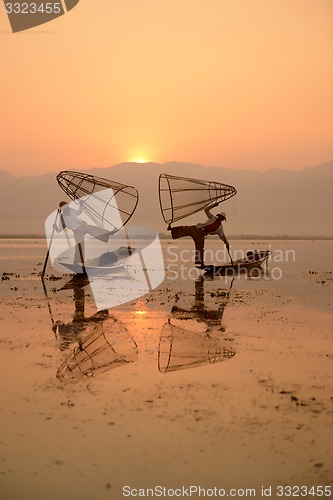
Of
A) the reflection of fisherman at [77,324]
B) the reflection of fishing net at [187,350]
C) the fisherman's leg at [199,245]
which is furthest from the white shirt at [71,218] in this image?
the reflection of fishing net at [187,350]

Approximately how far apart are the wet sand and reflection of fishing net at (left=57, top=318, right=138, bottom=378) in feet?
0.08

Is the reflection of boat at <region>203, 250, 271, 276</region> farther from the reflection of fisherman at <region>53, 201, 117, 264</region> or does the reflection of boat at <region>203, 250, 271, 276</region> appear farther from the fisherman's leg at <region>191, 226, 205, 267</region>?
the reflection of fisherman at <region>53, 201, 117, 264</region>

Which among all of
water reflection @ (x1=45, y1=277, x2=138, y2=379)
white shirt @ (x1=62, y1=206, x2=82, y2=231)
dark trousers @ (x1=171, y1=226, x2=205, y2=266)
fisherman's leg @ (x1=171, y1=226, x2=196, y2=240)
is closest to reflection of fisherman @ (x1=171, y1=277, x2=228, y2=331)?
water reflection @ (x1=45, y1=277, x2=138, y2=379)

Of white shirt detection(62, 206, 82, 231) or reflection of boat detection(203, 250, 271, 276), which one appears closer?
white shirt detection(62, 206, 82, 231)

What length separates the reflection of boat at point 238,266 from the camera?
30.3m

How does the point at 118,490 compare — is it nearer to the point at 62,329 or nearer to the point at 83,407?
the point at 83,407

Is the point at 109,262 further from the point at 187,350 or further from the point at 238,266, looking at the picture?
the point at 187,350

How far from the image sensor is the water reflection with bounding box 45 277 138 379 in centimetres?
1052

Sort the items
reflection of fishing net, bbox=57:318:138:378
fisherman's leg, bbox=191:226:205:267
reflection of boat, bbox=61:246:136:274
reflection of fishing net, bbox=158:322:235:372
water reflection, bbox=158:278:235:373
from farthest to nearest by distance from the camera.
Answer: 1. fisherman's leg, bbox=191:226:205:267
2. reflection of boat, bbox=61:246:136:274
3. water reflection, bbox=158:278:235:373
4. reflection of fishing net, bbox=158:322:235:372
5. reflection of fishing net, bbox=57:318:138:378

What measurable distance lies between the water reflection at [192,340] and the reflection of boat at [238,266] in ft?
37.9

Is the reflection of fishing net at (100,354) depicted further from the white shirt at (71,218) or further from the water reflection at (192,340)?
the white shirt at (71,218)

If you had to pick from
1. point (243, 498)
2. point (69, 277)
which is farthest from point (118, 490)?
point (69, 277)

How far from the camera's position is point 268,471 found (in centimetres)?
626

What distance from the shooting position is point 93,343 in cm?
1266
